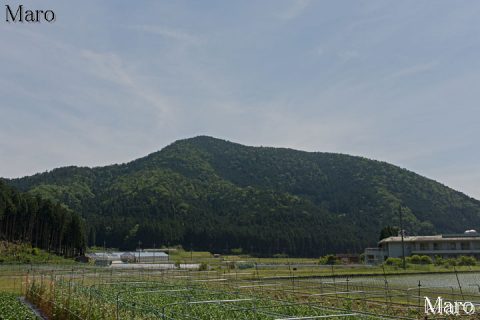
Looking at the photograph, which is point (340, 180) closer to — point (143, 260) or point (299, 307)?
point (143, 260)

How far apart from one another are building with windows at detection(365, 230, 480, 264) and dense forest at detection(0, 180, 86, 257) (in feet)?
149

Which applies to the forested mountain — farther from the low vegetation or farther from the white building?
the low vegetation

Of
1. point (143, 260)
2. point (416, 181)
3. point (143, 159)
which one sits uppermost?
point (143, 159)

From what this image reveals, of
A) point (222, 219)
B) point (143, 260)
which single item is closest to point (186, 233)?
point (222, 219)

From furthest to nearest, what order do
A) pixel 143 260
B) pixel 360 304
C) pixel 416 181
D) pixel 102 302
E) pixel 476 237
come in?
pixel 416 181 < pixel 143 260 < pixel 476 237 < pixel 360 304 < pixel 102 302

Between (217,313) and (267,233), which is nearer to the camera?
(217,313)

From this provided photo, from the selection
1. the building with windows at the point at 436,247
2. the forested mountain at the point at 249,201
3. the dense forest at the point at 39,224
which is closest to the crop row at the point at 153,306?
the dense forest at the point at 39,224

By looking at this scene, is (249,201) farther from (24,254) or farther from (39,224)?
(24,254)

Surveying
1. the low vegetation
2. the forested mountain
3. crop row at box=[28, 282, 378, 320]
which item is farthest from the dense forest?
crop row at box=[28, 282, 378, 320]

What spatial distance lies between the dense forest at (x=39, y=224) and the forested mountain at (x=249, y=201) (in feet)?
108

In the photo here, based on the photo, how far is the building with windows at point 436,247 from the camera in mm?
65312

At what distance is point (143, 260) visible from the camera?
72.0 meters

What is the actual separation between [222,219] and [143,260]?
5389cm

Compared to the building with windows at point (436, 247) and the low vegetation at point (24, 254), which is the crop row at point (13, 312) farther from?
the building with windows at point (436, 247)
